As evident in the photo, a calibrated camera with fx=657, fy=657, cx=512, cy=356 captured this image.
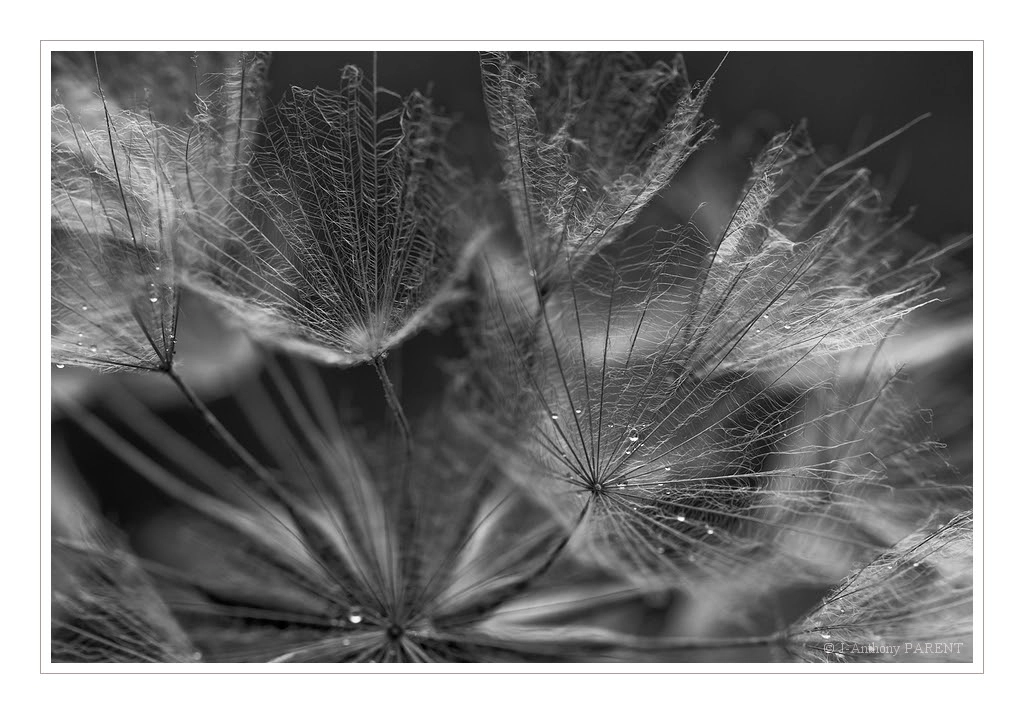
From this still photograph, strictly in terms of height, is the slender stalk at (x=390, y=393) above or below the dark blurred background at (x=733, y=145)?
below

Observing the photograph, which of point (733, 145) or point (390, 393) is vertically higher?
point (733, 145)

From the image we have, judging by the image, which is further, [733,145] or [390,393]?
[733,145]

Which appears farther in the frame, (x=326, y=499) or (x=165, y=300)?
(x=326, y=499)

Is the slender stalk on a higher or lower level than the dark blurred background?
lower

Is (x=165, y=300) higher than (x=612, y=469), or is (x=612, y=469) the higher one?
(x=165, y=300)
